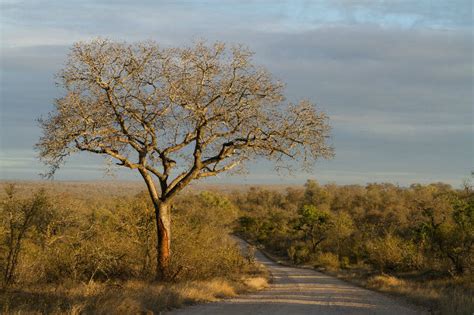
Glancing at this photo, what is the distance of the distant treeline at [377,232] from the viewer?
Answer: 27734 millimetres

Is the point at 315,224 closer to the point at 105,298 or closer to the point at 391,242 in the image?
the point at 391,242

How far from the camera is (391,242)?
34844mm

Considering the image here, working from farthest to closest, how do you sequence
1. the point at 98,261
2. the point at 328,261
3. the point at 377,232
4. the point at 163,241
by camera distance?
the point at 377,232
the point at 328,261
the point at 163,241
the point at 98,261

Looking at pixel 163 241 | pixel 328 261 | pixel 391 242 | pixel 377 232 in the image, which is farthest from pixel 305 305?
pixel 377 232

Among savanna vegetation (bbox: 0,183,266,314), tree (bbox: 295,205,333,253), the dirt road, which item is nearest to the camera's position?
savanna vegetation (bbox: 0,183,266,314)

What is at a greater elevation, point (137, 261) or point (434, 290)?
point (137, 261)

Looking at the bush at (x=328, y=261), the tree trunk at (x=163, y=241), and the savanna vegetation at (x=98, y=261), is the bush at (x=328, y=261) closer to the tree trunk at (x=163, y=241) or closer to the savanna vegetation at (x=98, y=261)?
the savanna vegetation at (x=98, y=261)

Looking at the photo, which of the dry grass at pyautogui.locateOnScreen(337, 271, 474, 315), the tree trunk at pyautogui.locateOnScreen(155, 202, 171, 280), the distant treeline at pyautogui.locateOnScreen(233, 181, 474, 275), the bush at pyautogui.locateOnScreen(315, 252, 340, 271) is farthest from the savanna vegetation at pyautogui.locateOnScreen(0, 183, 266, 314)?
the bush at pyautogui.locateOnScreen(315, 252, 340, 271)

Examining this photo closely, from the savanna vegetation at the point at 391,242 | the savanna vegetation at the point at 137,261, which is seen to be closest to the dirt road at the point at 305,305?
the savanna vegetation at the point at 137,261

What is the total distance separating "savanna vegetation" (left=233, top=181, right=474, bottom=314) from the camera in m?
24.3

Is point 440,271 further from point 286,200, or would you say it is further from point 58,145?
point 286,200

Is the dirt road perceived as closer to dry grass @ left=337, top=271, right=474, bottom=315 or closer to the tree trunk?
dry grass @ left=337, top=271, right=474, bottom=315

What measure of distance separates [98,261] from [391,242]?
69.8 ft

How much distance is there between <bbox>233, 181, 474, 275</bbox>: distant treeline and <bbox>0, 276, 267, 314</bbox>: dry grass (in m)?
13.7
